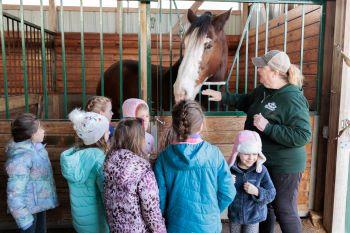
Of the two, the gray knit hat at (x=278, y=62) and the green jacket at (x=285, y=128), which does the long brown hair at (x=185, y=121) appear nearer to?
the green jacket at (x=285, y=128)

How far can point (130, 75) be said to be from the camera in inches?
161

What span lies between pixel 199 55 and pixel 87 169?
4.59ft

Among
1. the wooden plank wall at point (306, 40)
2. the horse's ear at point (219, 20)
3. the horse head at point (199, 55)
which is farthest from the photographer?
the wooden plank wall at point (306, 40)

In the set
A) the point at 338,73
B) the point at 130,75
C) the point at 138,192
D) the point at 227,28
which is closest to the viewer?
the point at 138,192

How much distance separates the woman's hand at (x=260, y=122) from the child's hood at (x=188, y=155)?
53cm

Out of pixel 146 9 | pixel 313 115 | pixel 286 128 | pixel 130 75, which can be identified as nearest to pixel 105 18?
pixel 130 75

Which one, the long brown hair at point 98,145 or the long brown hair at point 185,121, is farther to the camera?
the long brown hair at point 98,145

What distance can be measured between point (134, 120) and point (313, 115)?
1.86 meters

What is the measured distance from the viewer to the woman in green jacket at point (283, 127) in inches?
72.4

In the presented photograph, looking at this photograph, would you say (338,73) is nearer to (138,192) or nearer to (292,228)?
(292,228)

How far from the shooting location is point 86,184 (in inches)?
65.4

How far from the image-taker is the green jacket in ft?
6.00

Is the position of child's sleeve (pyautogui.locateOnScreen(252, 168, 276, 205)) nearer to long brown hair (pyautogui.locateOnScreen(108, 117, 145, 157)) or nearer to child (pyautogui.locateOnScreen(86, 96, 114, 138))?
long brown hair (pyautogui.locateOnScreen(108, 117, 145, 157))

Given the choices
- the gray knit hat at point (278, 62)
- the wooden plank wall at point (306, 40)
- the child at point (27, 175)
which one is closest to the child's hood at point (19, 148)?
the child at point (27, 175)
